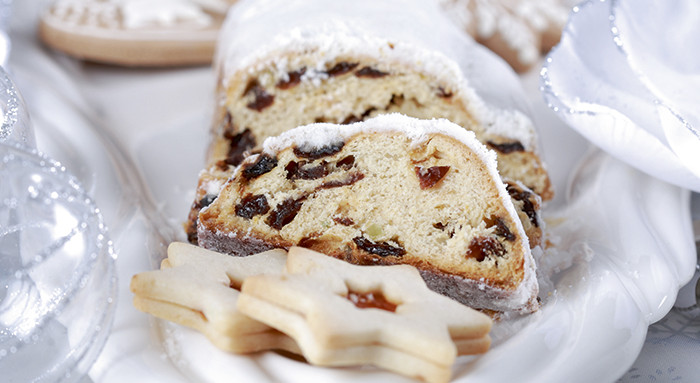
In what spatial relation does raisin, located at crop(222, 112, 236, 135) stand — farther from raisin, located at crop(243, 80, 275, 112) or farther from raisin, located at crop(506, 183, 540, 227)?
raisin, located at crop(506, 183, 540, 227)

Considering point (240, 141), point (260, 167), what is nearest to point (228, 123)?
point (240, 141)

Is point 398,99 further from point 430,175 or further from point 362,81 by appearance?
point 430,175

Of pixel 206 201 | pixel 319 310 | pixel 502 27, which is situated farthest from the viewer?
pixel 502 27

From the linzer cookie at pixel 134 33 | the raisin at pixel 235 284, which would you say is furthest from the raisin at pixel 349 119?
the linzer cookie at pixel 134 33

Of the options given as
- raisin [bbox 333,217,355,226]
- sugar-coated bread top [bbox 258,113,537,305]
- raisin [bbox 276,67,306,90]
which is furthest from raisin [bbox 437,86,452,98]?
raisin [bbox 333,217,355,226]

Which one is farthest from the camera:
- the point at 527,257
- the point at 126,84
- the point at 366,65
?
the point at 126,84

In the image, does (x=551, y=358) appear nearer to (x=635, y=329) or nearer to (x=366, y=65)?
(x=635, y=329)

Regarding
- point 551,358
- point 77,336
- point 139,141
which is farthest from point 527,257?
point 139,141
